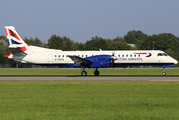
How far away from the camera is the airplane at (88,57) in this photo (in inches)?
1250

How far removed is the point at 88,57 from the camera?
108 feet

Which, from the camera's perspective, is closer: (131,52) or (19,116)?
(19,116)

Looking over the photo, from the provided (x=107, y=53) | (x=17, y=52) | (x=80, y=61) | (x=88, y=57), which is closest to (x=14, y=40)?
(x=17, y=52)

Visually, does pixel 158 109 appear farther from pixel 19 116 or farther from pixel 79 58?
pixel 79 58

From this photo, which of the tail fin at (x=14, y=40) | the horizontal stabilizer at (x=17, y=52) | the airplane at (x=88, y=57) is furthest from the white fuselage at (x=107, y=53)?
the tail fin at (x=14, y=40)

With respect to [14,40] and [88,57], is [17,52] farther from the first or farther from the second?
[88,57]

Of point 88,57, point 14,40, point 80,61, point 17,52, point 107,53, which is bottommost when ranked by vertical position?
point 80,61

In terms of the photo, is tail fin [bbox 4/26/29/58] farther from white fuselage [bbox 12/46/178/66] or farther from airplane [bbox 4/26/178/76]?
white fuselage [bbox 12/46/178/66]

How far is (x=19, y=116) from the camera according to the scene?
9531 mm

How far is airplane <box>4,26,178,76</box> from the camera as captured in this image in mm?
31750

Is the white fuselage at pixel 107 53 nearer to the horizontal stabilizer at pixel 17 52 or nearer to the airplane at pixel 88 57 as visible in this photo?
the airplane at pixel 88 57

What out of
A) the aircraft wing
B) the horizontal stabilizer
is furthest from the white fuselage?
the aircraft wing

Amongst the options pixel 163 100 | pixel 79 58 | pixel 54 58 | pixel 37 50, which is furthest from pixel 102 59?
pixel 163 100

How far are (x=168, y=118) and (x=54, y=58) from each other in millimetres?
26323
